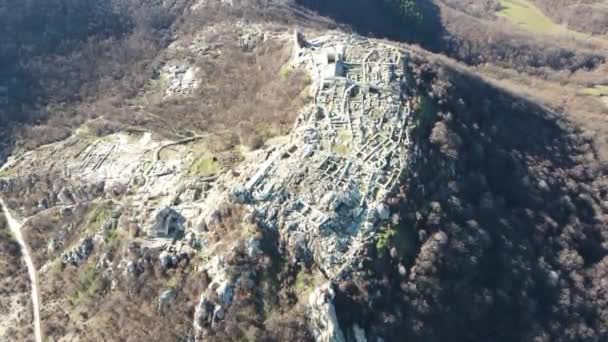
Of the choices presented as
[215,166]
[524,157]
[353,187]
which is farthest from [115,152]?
[524,157]

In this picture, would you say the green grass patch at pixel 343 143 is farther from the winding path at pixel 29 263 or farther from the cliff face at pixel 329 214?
the winding path at pixel 29 263

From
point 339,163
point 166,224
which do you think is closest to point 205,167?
point 166,224

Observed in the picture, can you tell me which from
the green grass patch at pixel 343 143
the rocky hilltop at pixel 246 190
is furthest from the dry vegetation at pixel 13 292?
the green grass patch at pixel 343 143

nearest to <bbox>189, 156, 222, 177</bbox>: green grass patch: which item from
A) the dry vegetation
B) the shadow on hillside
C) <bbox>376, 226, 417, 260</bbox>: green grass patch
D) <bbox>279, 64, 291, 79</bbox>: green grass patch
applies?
<bbox>279, 64, 291, 79</bbox>: green grass patch

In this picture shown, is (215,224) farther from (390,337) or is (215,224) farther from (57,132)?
(57,132)

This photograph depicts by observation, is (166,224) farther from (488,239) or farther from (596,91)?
(596,91)
